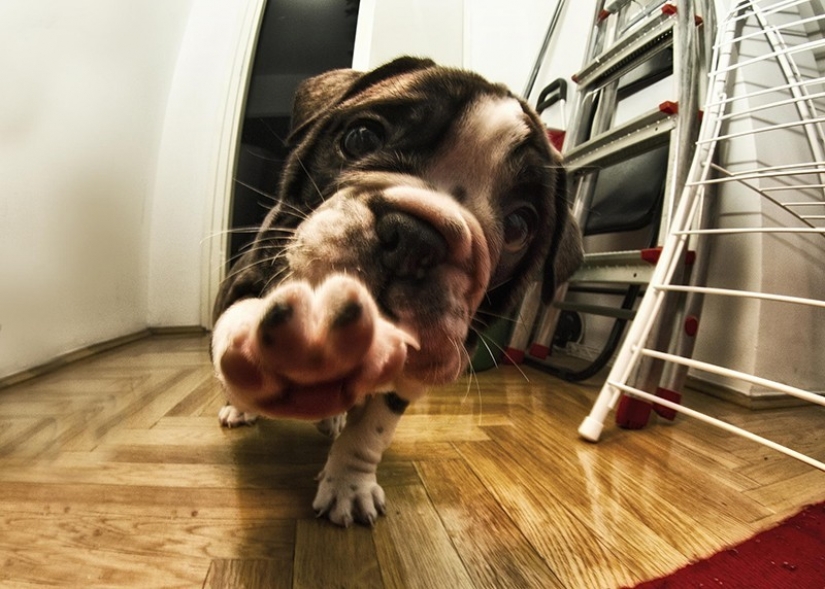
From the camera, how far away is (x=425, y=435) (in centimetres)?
132

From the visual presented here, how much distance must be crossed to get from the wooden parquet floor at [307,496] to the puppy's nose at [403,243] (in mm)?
447

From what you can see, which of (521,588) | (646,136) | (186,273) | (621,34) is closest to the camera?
(521,588)

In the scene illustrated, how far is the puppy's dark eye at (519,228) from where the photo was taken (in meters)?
1.01

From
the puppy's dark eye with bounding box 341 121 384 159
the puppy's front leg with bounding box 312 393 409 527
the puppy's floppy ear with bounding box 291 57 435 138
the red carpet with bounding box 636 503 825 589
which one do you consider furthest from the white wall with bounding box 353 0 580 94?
the red carpet with bounding box 636 503 825 589

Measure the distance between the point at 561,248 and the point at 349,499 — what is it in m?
0.78

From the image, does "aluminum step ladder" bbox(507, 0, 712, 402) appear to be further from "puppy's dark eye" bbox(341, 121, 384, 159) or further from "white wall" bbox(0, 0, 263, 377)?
"white wall" bbox(0, 0, 263, 377)

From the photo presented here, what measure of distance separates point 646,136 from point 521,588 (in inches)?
61.4

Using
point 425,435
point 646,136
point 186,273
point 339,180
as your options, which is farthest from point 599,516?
point 646,136

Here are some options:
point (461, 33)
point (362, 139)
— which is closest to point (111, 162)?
point (362, 139)

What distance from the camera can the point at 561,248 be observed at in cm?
122

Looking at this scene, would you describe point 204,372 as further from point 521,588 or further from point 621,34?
point 621,34

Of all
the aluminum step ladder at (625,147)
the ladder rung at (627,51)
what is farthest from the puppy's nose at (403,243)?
the ladder rung at (627,51)

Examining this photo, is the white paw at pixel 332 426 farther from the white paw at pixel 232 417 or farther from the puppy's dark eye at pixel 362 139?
the puppy's dark eye at pixel 362 139

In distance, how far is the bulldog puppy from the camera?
0.43 metres
